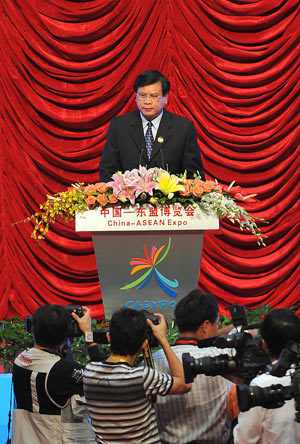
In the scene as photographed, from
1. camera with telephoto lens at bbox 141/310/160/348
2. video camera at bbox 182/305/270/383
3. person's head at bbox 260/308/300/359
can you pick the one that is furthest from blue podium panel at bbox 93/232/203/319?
person's head at bbox 260/308/300/359

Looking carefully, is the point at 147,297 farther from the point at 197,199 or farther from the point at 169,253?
the point at 197,199

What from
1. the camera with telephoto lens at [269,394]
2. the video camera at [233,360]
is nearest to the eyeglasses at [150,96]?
the video camera at [233,360]

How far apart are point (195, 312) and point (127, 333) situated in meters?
0.25

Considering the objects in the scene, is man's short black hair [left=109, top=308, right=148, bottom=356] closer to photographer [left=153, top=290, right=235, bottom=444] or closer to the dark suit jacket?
photographer [left=153, top=290, right=235, bottom=444]

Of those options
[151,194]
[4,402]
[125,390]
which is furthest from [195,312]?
[4,402]

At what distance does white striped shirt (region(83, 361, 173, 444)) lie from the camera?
225 centimetres

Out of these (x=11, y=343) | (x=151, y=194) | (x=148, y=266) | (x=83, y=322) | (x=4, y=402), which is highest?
(x=151, y=194)

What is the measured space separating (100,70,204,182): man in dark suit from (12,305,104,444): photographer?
58.0 inches

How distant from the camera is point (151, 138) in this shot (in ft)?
13.6

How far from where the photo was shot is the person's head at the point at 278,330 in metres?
2.12

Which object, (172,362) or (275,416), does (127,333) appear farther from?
(275,416)

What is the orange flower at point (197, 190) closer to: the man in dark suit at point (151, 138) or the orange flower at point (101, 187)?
the orange flower at point (101, 187)

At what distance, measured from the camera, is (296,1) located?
5.84 m

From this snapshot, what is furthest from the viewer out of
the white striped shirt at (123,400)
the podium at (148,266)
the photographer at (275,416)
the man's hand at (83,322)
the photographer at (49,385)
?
the podium at (148,266)
